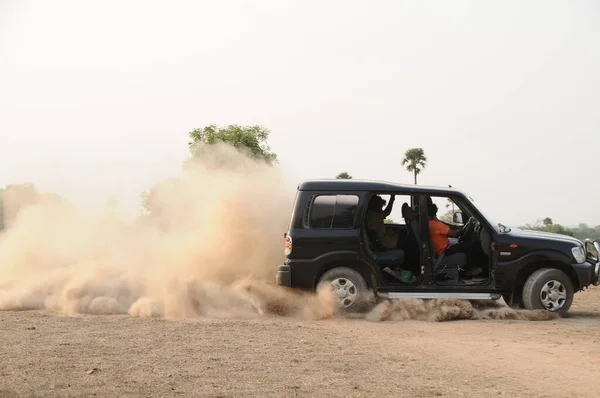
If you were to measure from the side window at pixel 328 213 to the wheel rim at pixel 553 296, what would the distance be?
10.6 ft

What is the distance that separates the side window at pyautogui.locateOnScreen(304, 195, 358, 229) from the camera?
1159cm

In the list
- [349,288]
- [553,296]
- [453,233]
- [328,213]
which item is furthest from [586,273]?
[328,213]

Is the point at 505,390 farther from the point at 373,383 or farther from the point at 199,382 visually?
the point at 199,382

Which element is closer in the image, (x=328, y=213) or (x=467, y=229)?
(x=328, y=213)

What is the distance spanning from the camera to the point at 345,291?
1136 centimetres

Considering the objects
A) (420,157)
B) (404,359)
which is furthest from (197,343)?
(420,157)

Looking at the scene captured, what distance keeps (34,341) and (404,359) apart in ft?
15.0

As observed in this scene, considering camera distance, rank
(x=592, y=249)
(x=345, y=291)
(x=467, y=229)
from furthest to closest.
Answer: (x=592, y=249)
(x=467, y=229)
(x=345, y=291)

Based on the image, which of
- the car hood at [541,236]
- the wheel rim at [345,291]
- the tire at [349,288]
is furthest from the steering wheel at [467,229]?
the wheel rim at [345,291]

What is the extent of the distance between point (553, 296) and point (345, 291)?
3.28m

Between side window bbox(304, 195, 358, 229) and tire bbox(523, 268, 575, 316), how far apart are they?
304cm

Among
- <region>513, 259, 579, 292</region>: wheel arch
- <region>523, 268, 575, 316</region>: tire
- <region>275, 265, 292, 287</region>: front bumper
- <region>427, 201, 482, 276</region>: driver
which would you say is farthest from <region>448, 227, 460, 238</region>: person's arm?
<region>275, 265, 292, 287</region>: front bumper

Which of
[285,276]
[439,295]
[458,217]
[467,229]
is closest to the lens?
[439,295]

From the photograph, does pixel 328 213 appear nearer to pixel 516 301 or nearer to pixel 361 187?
pixel 361 187
